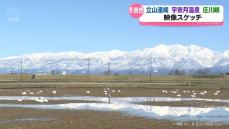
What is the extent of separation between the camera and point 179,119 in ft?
94.8

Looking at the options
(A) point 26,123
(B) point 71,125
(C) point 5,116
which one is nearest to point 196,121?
(B) point 71,125

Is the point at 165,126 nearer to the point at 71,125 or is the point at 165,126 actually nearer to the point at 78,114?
the point at 71,125

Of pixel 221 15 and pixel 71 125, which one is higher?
pixel 221 15

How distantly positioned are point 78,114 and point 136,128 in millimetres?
8070

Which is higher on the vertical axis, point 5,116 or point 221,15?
point 221,15

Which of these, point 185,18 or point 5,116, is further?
point 185,18

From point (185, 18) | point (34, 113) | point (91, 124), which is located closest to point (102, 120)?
point (91, 124)

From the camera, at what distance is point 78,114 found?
1267 inches

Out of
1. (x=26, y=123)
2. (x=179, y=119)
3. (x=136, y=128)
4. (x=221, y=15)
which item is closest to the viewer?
(x=136, y=128)

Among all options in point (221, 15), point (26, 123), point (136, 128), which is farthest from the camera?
point (221, 15)

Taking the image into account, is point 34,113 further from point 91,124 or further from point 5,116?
point 91,124

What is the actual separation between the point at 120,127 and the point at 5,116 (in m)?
8.87

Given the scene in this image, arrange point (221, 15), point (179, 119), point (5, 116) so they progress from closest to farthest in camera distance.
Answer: point (179, 119), point (5, 116), point (221, 15)

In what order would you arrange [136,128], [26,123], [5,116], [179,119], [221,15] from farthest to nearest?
[221,15] < [5,116] < [179,119] < [26,123] < [136,128]
